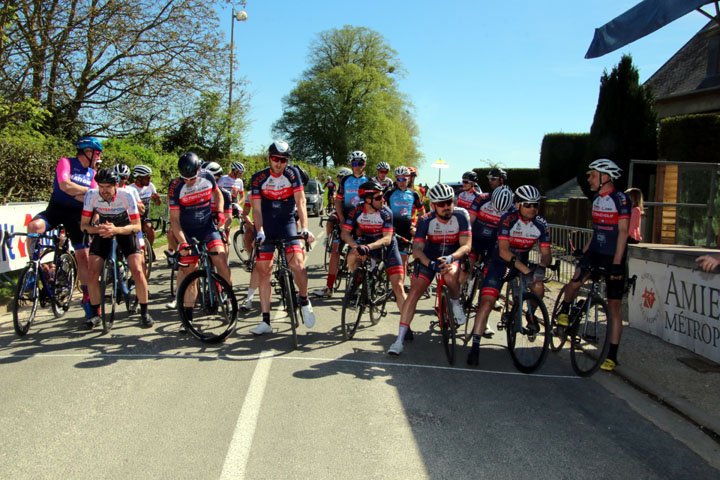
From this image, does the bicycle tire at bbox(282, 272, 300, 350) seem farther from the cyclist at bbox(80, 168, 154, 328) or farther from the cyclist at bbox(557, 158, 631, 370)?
the cyclist at bbox(557, 158, 631, 370)

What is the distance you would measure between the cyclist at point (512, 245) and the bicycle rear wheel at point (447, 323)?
0.20 metres

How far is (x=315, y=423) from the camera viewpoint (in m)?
4.18

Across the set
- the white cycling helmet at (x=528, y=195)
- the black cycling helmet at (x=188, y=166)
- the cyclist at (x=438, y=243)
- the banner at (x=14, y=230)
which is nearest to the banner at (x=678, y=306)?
the white cycling helmet at (x=528, y=195)

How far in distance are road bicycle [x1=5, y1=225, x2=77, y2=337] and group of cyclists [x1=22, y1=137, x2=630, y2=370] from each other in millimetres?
269

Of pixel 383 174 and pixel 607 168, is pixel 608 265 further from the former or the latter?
pixel 383 174

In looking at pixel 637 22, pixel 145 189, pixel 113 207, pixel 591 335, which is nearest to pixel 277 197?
pixel 113 207

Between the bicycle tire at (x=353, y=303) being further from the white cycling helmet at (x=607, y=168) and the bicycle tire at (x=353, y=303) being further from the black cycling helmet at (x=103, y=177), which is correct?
the black cycling helmet at (x=103, y=177)

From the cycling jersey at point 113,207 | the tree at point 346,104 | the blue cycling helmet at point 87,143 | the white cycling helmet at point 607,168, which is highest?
the tree at point 346,104

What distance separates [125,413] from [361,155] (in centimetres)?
589

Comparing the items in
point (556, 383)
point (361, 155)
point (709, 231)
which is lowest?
point (556, 383)

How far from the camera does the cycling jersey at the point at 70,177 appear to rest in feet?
22.5

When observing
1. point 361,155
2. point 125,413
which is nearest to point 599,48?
point 361,155

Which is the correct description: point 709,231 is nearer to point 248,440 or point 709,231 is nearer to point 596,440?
point 596,440

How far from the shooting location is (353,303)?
6.56 meters
